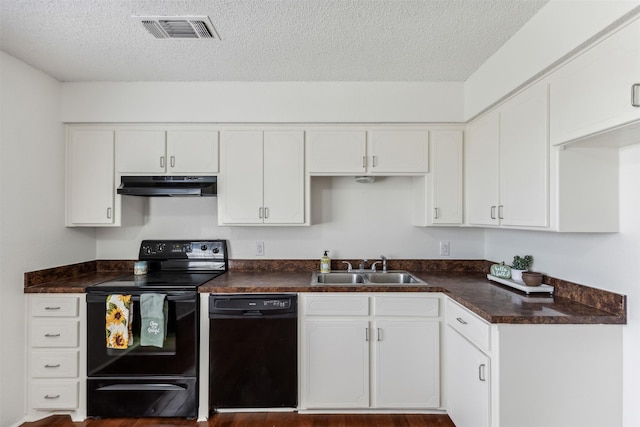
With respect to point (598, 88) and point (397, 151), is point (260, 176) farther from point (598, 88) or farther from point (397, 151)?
point (598, 88)

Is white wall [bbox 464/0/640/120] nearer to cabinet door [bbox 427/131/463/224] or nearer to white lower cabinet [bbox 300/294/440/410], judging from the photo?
cabinet door [bbox 427/131/463/224]

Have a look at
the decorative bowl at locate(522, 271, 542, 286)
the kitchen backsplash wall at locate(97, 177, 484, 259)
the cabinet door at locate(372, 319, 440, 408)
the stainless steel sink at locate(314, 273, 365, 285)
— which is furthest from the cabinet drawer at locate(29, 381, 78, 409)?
the decorative bowl at locate(522, 271, 542, 286)

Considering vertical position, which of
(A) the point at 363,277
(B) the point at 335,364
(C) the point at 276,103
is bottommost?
(B) the point at 335,364

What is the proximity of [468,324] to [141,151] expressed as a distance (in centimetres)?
266

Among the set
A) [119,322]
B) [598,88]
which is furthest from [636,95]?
[119,322]

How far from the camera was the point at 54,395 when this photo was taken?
222cm

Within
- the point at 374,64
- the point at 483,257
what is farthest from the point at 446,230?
the point at 374,64

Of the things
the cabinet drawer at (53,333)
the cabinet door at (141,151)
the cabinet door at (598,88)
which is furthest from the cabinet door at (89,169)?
the cabinet door at (598,88)

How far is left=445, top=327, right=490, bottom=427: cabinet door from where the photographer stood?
1.66 m

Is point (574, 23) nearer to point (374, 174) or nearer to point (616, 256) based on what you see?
point (616, 256)

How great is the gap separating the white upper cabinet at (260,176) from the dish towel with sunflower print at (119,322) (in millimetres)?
889

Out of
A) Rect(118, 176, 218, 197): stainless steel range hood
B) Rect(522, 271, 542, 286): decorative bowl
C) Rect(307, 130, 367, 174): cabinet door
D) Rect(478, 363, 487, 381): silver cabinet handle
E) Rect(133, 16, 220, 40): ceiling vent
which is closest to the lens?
Rect(478, 363, 487, 381): silver cabinet handle

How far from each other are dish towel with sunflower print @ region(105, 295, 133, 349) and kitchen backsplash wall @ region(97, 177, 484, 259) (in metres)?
0.83

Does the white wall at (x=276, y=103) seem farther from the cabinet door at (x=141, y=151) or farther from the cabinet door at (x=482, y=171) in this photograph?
the cabinet door at (x=482, y=171)
